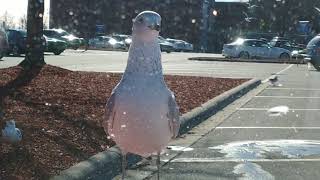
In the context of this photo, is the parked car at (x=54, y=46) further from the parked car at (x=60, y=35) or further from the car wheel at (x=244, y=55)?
the car wheel at (x=244, y=55)

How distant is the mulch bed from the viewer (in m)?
6.00

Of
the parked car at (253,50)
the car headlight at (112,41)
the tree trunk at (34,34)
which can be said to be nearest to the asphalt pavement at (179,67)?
the tree trunk at (34,34)

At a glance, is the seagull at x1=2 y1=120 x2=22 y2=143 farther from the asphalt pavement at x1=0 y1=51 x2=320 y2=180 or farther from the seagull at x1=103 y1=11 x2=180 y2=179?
the seagull at x1=103 y1=11 x2=180 y2=179

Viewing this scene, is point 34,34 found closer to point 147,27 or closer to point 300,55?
point 147,27

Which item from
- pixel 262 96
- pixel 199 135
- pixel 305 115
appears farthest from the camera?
pixel 262 96

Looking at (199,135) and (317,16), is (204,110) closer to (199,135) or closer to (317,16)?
(199,135)

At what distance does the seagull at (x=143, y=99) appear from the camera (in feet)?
11.2

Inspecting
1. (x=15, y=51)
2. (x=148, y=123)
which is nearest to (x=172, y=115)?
→ (x=148, y=123)

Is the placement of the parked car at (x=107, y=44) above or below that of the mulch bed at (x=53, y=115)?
below

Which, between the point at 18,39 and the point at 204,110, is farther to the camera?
the point at 18,39

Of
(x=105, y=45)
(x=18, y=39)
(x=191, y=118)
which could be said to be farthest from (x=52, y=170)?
(x=105, y=45)

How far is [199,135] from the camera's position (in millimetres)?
9320

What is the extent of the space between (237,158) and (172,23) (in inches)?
2957

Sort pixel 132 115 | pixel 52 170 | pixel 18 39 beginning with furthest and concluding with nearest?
pixel 18 39
pixel 52 170
pixel 132 115
